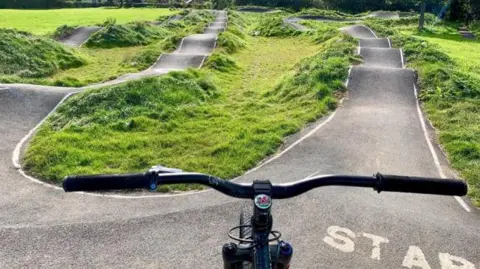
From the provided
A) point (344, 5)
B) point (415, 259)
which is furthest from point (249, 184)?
point (344, 5)

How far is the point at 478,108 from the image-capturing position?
626 inches

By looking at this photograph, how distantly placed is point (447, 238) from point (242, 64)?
2087cm

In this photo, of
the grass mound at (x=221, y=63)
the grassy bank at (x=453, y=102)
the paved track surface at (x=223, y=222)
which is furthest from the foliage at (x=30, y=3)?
the paved track surface at (x=223, y=222)

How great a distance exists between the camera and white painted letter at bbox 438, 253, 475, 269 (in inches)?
277

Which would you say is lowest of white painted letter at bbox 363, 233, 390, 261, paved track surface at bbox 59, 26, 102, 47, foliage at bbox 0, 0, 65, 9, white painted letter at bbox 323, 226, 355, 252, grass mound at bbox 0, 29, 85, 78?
foliage at bbox 0, 0, 65, 9

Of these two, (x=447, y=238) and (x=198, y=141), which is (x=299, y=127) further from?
(x=447, y=238)

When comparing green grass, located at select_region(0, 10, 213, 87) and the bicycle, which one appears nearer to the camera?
the bicycle

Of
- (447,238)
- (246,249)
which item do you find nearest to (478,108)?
(447,238)

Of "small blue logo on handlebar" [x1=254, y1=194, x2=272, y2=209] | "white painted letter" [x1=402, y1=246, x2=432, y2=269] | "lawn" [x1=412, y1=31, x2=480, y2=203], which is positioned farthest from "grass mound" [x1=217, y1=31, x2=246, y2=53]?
"small blue logo on handlebar" [x1=254, y1=194, x2=272, y2=209]

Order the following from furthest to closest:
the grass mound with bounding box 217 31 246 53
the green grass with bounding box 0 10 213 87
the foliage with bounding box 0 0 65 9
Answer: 1. the foliage with bounding box 0 0 65 9
2. the grass mound with bounding box 217 31 246 53
3. the green grass with bounding box 0 10 213 87

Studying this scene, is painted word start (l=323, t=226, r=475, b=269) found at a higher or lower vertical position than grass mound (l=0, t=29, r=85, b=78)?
higher

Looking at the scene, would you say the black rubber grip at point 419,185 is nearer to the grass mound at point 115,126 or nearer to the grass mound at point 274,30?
the grass mound at point 115,126

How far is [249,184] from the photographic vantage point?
2588mm

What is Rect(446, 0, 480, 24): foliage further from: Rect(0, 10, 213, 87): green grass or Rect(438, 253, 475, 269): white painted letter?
Rect(438, 253, 475, 269): white painted letter
